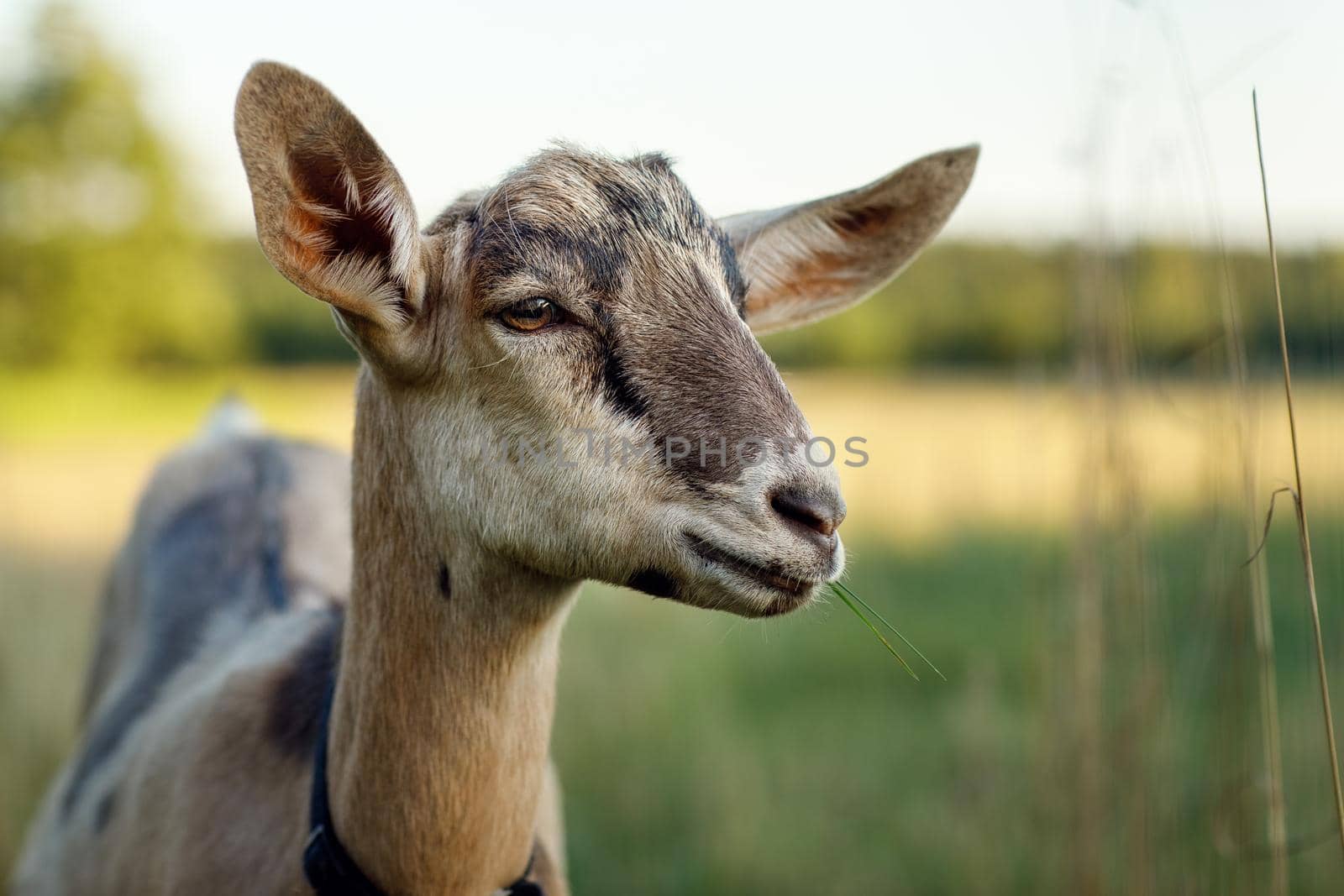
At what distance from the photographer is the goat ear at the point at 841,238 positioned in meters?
2.50

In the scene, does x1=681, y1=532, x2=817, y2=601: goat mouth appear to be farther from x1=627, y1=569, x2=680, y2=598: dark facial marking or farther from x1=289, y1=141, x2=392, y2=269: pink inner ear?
x1=289, y1=141, x2=392, y2=269: pink inner ear

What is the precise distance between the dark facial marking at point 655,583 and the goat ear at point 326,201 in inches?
25.7

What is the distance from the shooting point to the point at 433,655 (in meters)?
2.09

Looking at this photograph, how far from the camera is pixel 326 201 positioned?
1.93 meters

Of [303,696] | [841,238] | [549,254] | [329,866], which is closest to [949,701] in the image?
[841,238]

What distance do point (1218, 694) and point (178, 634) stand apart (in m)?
3.27

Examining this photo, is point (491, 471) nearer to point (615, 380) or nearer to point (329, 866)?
point (615, 380)

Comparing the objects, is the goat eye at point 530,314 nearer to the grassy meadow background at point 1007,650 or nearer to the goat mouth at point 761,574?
the goat mouth at point 761,574

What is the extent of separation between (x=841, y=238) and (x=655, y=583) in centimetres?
115

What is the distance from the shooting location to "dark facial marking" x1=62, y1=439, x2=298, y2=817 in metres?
3.42

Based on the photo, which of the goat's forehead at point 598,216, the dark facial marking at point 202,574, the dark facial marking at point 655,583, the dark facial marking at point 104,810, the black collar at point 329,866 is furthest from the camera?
the dark facial marking at point 202,574

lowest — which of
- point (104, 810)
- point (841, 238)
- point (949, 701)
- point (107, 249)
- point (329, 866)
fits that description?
point (949, 701)

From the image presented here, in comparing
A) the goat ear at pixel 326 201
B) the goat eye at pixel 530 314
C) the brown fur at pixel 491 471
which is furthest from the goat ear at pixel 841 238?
the goat ear at pixel 326 201

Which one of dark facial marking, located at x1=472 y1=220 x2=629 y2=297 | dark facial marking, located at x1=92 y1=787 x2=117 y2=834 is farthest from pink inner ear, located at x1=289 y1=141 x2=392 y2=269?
dark facial marking, located at x1=92 y1=787 x2=117 y2=834
